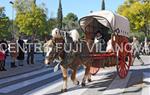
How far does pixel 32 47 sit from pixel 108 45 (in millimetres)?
10597

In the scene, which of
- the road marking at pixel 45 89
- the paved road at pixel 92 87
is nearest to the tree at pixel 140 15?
the paved road at pixel 92 87

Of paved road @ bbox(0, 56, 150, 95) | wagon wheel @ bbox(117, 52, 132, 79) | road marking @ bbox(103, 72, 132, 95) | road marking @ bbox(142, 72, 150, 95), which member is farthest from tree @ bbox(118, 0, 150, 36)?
paved road @ bbox(0, 56, 150, 95)

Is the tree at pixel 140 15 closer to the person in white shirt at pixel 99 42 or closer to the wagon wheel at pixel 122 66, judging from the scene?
the person in white shirt at pixel 99 42

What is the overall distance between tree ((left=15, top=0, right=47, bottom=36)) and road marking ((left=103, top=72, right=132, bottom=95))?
42.3 meters

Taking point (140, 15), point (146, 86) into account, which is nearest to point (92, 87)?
point (146, 86)

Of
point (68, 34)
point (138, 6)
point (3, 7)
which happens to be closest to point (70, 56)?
point (68, 34)

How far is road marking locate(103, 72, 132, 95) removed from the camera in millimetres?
11734

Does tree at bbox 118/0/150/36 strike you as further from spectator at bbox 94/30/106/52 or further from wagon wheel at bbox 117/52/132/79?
wagon wheel at bbox 117/52/132/79

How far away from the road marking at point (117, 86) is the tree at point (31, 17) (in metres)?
42.3

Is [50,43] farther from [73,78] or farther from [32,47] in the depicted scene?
[32,47]

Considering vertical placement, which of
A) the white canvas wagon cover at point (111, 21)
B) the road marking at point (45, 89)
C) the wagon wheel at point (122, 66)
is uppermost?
the white canvas wagon cover at point (111, 21)

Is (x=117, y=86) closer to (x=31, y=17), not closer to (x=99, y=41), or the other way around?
(x=99, y=41)

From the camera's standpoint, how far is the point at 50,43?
11125 millimetres

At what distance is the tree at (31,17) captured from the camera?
186 ft
